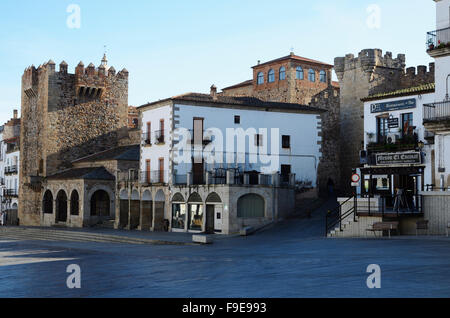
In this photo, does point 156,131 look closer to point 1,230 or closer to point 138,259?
point 1,230

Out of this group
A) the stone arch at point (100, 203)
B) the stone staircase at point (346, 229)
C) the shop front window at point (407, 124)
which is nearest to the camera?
the stone staircase at point (346, 229)

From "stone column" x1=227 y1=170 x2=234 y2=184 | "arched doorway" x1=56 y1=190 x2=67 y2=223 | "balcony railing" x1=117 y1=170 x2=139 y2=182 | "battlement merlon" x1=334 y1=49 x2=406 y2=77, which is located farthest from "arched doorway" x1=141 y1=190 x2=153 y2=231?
"battlement merlon" x1=334 y1=49 x2=406 y2=77

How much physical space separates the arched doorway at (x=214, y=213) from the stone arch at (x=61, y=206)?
21058 mm

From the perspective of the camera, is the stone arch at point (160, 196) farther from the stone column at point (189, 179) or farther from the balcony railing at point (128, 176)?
the balcony railing at point (128, 176)

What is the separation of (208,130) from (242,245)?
48.0 feet

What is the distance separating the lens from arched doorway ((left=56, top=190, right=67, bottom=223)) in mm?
54188

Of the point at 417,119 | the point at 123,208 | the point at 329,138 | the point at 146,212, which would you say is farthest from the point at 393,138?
the point at 123,208

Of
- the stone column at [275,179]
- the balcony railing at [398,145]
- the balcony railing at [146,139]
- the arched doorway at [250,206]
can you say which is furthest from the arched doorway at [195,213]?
the balcony railing at [398,145]

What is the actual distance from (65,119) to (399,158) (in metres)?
36.3

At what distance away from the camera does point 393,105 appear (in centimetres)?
3434

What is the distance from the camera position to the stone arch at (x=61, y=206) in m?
54.2

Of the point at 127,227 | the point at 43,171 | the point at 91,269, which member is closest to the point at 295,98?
the point at 127,227

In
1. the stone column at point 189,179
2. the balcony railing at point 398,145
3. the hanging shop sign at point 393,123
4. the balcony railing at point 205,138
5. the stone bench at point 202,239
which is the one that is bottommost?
the stone bench at point 202,239

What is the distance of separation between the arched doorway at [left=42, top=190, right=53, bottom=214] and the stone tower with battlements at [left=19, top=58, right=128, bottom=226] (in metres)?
1.42
